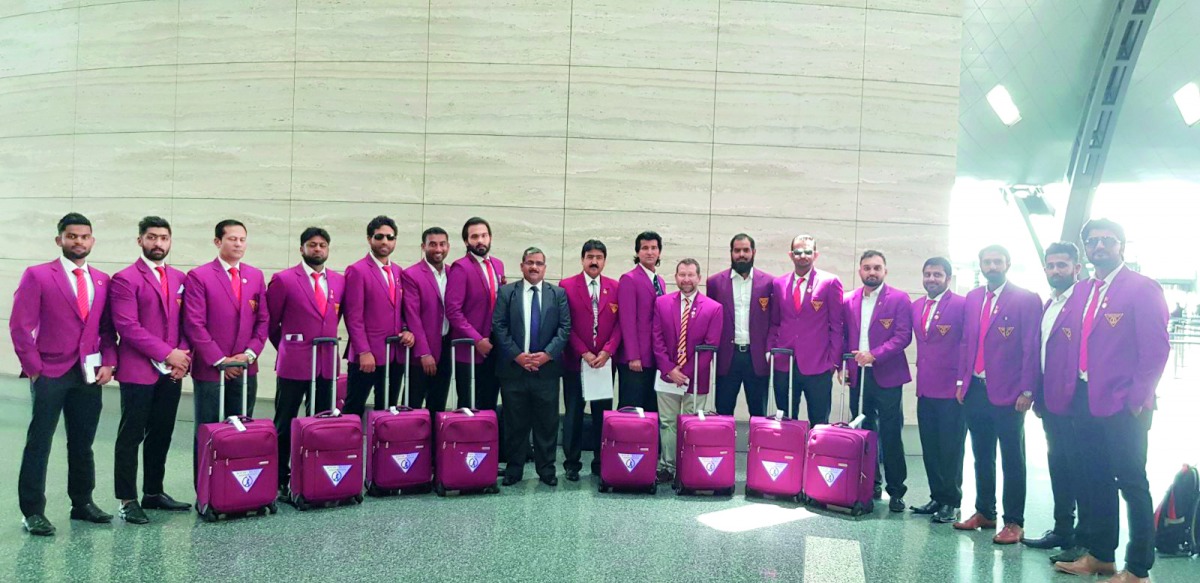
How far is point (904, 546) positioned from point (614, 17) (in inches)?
192

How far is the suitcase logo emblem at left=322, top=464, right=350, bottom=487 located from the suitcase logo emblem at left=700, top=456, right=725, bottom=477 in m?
2.23

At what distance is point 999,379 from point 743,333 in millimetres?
1690

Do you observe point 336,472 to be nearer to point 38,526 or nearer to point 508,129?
point 38,526

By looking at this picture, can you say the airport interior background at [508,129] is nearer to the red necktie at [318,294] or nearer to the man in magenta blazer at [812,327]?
the man in magenta blazer at [812,327]

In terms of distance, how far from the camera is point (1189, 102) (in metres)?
13.5

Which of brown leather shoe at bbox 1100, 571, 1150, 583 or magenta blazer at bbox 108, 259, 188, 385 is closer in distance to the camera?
brown leather shoe at bbox 1100, 571, 1150, 583

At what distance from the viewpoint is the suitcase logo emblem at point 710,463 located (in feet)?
16.1

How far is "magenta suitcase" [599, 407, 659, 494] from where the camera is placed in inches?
193

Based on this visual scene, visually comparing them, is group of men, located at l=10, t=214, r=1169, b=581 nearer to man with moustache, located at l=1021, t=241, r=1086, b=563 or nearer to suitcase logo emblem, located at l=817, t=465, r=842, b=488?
man with moustache, located at l=1021, t=241, r=1086, b=563

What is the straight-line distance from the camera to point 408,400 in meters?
5.14

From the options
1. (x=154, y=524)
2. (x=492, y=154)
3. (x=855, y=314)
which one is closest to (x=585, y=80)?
(x=492, y=154)

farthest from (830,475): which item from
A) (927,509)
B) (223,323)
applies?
(223,323)

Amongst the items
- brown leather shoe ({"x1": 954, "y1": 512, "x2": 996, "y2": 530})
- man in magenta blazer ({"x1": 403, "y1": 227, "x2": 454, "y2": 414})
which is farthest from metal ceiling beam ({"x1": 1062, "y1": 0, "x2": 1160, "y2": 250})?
man in magenta blazer ({"x1": 403, "y1": 227, "x2": 454, "y2": 414})

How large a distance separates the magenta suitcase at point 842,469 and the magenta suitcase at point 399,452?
2.45 meters
